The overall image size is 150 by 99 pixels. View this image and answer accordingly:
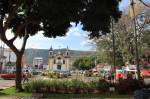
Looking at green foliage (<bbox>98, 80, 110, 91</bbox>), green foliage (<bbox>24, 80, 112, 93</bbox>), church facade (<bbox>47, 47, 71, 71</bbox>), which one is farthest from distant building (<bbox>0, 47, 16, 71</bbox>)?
green foliage (<bbox>98, 80, 110, 91</bbox>)

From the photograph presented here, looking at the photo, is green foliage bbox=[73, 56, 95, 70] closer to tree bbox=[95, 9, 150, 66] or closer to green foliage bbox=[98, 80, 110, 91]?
tree bbox=[95, 9, 150, 66]

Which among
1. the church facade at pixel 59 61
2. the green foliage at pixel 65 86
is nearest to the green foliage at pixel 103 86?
the green foliage at pixel 65 86

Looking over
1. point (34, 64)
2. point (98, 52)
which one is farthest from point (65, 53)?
point (98, 52)

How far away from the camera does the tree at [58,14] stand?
24.7 m

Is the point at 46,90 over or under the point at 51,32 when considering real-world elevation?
under

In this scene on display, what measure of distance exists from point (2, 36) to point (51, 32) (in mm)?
4776

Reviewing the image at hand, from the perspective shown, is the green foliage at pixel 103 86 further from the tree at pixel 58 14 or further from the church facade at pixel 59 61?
the church facade at pixel 59 61

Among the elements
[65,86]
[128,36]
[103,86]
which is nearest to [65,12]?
[65,86]

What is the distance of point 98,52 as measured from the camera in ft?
239

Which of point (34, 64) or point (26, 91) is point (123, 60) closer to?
point (26, 91)

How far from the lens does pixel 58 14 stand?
24.9m

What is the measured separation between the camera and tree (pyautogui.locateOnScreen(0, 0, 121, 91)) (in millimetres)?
24734

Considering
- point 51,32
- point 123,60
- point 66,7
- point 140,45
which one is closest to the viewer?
point 66,7

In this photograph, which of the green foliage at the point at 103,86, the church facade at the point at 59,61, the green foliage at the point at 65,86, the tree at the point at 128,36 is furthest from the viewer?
the church facade at the point at 59,61
